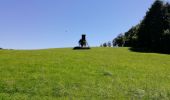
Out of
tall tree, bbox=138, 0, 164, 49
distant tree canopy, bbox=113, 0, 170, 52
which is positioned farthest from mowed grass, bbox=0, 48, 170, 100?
tall tree, bbox=138, 0, 164, 49

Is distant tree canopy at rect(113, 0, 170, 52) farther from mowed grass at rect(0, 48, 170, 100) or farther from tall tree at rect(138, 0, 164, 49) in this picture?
mowed grass at rect(0, 48, 170, 100)

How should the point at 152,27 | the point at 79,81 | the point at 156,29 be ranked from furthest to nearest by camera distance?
the point at 152,27
the point at 156,29
the point at 79,81

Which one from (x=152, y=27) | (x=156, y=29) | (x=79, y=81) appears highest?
(x=152, y=27)

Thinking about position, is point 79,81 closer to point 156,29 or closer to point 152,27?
point 156,29

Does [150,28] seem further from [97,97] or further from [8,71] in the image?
[97,97]

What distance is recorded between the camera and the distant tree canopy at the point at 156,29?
79.9 metres

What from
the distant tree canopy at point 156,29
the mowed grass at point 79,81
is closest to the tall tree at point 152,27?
the distant tree canopy at point 156,29

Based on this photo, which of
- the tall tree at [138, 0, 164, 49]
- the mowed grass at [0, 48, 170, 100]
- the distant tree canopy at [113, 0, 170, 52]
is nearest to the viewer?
the mowed grass at [0, 48, 170, 100]

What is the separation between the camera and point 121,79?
31.5 meters

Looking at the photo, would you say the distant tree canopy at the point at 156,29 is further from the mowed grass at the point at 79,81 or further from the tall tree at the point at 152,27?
the mowed grass at the point at 79,81

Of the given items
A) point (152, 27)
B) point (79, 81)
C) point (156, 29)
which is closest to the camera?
point (79, 81)

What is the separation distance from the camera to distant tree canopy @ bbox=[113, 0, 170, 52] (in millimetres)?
79863

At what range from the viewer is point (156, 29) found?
3270 inches

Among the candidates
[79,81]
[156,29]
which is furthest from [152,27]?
[79,81]
